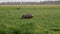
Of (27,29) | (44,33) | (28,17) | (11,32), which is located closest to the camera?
(11,32)

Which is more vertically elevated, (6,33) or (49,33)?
(6,33)

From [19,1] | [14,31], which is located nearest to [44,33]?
[14,31]

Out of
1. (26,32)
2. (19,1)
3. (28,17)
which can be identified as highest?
(26,32)

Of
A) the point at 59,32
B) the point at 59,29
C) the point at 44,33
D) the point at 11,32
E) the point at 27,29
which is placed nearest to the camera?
the point at 11,32

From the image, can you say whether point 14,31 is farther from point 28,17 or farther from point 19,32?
point 28,17

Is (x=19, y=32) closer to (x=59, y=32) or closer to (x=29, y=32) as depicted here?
(x=29, y=32)

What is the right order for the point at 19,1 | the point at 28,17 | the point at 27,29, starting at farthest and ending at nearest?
the point at 19,1
the point at 28,17
the point at 27,29

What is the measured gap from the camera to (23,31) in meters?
10.5

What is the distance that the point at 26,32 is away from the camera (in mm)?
10461

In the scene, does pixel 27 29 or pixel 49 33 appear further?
pixel 49 33

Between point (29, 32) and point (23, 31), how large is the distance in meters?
0.36

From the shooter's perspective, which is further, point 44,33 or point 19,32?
point 44,33

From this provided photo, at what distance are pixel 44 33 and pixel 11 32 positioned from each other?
303 cm

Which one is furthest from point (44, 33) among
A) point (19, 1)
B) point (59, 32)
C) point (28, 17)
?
point (19, 1)
